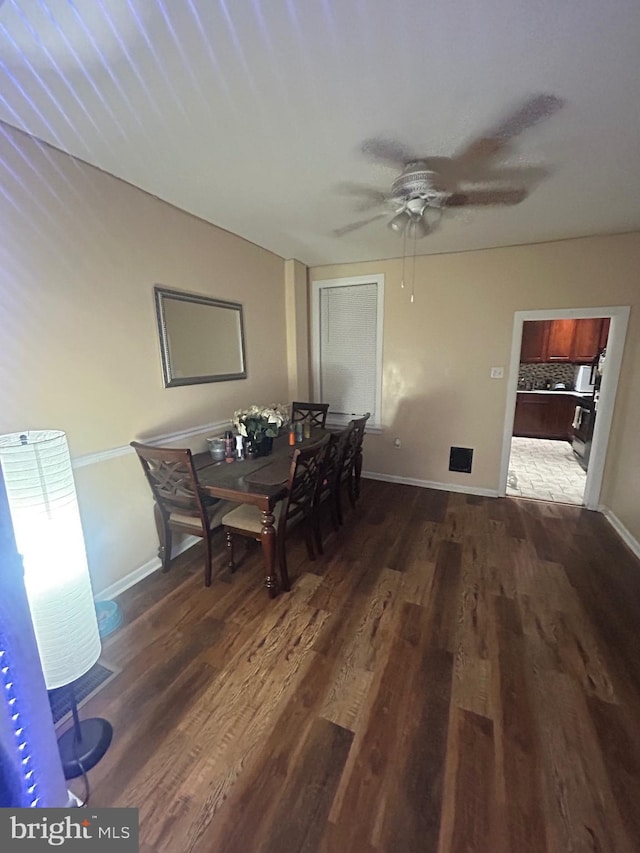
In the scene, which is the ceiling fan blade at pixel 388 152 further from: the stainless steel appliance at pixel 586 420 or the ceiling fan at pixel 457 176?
the stainless steel appliance at pixel 586 420

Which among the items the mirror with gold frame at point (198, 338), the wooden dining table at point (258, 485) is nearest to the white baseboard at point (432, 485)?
the wooden dining table at point (258, 485)

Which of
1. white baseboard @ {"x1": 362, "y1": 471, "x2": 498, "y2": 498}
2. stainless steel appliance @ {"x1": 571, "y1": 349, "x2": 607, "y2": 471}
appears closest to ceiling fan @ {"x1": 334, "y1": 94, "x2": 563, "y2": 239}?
white baseboard @ {"x1": 362, "y1": 471, "x2": 498, "y2": 498}

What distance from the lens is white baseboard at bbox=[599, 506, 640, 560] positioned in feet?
8.87

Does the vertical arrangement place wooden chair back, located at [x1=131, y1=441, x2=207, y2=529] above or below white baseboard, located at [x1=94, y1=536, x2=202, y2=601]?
above

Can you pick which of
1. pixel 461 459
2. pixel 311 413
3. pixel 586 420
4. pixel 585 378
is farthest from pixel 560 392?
pixel 311 413

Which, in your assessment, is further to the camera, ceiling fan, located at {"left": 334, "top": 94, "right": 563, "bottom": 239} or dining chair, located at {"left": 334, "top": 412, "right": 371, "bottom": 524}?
dining chair, located at {"left": 334, "top": 412, "right": 371, "bottom": 524}

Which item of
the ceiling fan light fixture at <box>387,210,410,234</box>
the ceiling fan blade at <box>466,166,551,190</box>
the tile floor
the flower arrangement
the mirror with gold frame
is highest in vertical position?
the ceiling fan blade at <box>466,166,551,190</box>

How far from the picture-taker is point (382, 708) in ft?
4.98

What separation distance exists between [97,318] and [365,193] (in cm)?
186

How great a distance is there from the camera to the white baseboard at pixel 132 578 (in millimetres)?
2203

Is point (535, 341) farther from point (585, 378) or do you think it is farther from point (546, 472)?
point (546, 472)

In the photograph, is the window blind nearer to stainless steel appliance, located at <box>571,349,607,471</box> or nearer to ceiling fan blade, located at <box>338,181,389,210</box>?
ceiling fan blade, located at <box>338,181,389,210</box>

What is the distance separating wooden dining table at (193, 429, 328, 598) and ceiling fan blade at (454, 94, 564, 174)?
82.8 inches

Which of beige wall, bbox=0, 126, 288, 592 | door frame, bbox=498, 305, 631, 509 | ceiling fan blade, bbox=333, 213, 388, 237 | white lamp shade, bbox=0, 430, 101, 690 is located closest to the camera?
white lamp shade, bbox=0, 430, 101, 690
